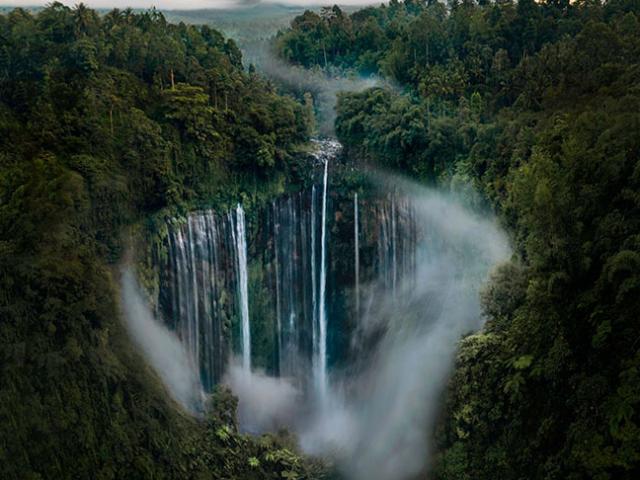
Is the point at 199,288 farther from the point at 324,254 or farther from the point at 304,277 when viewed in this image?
the point at 324,254

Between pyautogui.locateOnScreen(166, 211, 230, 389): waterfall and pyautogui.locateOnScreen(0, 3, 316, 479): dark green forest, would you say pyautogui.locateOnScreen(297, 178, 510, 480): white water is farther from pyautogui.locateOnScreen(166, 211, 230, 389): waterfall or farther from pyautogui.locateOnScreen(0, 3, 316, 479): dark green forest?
pyautogui.locateOnScreen(166, 211, 230, 389): waterfall

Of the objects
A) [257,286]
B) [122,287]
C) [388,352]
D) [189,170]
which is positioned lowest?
[388,352]

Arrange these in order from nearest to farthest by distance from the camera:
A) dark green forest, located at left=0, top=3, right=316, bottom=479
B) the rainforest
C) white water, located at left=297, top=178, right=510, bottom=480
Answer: the rainforest
dark green forest, located at left=0, top=3, right=316, bottom=479
white water, located at left=297, top=178, right=510, bottom=480

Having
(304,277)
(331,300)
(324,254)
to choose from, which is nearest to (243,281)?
(304,277)

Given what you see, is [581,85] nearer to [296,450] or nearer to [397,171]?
[397,171]

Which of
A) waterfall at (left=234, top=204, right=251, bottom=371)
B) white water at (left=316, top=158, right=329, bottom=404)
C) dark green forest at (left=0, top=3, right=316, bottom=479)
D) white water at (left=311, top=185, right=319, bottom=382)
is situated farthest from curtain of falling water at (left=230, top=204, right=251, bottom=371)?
white water at (left=316, top=158, right=329, bottom=404)

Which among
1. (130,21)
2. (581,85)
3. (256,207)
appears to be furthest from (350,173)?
(130,21)
